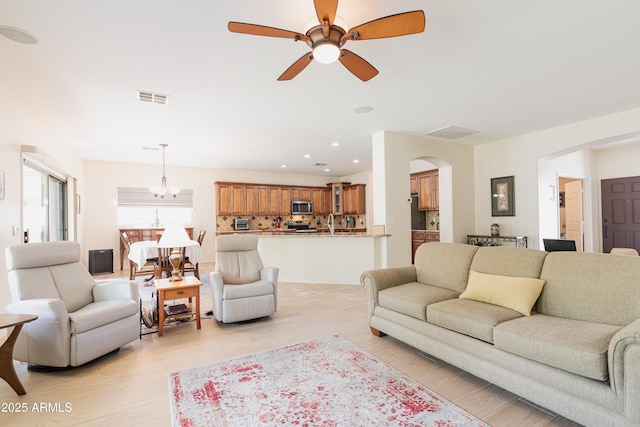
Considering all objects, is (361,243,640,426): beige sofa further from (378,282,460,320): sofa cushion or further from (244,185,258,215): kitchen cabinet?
(244,185,258,215): kitchen cabinet

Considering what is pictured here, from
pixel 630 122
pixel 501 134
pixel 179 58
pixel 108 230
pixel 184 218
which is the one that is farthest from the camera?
pixel 184 218

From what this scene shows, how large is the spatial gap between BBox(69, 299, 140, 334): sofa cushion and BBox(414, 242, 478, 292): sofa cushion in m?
3.01

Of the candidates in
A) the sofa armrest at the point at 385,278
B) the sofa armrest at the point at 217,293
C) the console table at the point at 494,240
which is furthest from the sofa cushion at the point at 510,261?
the console table at the point at 494,240

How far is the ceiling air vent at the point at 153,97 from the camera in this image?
3.59 metres

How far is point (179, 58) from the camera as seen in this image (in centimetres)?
285

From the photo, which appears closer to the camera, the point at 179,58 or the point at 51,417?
the point at 51,417

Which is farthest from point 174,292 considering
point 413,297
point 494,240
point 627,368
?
point 494,240

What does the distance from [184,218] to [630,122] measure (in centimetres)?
934

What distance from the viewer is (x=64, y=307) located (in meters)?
2.50

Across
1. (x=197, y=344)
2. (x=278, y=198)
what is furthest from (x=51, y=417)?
(x=278, y=198)

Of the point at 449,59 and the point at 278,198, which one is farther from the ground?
the point at 449,59

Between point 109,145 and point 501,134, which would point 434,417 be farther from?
point 109,145

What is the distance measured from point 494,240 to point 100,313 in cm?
636

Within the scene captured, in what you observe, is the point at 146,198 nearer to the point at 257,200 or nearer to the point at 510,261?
the point at 257,200
